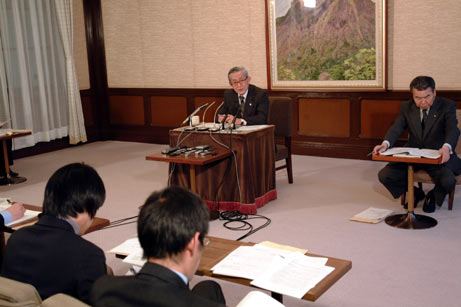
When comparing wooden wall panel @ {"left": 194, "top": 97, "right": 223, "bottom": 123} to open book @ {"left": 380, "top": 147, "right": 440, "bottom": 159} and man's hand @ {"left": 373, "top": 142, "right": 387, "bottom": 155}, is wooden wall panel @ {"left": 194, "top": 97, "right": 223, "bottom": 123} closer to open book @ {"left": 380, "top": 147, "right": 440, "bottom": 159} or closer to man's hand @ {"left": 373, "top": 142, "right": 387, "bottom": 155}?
man's hand @ {"left": 373, "top": 142, "right": 387, "bottom": 155}

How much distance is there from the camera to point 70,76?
9.09 metres

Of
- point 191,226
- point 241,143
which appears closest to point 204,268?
point 191,226

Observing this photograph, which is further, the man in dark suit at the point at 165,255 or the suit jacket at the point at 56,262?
the suit jacket at the point at 56,262

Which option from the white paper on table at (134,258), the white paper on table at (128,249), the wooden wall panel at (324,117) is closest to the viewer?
the white paper on table at (134,258)

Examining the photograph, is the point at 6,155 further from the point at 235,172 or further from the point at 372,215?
the point at 372,215

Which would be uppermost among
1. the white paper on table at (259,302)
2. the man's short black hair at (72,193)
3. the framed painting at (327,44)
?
the framed painting at (327,44)

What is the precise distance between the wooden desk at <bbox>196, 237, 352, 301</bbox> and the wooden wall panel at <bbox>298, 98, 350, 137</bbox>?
509 cm

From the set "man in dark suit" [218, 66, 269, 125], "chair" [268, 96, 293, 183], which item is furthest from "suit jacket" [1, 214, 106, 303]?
"chair" [268, 96, 293, 183]

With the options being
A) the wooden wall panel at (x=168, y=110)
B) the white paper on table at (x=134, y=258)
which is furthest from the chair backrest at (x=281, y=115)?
the white paper on table at (x=134, y=258)

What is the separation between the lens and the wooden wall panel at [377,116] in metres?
7.18

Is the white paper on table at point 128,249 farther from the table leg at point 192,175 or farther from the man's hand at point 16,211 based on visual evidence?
the table leg at point 192,175

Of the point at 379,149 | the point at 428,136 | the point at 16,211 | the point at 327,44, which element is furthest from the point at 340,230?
the point at 327,44

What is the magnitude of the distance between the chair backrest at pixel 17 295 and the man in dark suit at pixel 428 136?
363cm

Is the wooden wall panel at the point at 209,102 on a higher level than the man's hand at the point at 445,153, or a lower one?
higher
